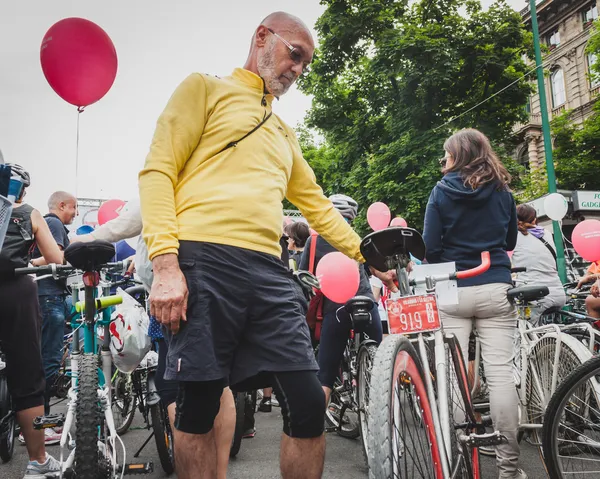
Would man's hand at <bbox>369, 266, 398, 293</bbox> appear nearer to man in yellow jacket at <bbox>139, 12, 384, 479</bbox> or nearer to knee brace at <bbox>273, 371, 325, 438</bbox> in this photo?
man in yellow jacket at <bbox>139, 12, 384, 479</bbox>

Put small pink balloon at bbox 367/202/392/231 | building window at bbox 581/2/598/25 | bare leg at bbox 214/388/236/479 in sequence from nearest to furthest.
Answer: bare leg at bbox 214/388/236/479
small pink balloon at bbox 367/202/392/231
building window at bbox 581/2/598/25

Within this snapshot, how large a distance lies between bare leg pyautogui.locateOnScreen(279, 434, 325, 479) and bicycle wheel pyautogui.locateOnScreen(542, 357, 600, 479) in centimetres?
123

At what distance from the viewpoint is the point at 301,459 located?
1.88 meters

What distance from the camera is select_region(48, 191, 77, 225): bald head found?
5867 millimetres

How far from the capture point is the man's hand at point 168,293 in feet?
5.61

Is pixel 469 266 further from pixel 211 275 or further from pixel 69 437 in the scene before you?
pixel 69 437

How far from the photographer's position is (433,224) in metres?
3.33

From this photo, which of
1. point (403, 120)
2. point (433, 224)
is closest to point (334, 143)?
point (403, 120)

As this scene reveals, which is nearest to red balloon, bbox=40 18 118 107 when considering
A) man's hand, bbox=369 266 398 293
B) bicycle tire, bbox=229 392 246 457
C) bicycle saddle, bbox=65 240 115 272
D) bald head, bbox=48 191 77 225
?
bald head, bbox=48 191 77 225

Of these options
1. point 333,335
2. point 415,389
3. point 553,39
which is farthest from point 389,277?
point 553,39

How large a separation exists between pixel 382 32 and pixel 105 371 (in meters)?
18.3

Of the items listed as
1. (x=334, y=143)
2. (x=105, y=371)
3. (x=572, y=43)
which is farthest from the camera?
(x=572, y=43)

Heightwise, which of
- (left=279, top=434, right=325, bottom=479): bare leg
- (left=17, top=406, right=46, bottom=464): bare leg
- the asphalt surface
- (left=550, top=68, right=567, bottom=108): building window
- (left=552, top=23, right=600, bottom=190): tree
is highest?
(left=550, top=68, right=567, bottom=108): building window

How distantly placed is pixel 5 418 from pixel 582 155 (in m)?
22.5
